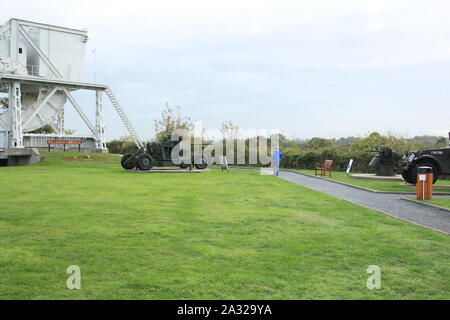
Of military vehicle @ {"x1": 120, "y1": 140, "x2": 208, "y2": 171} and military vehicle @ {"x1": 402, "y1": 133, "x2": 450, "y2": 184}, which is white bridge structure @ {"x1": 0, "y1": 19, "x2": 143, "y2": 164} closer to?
military vehicle @ {"x1": 120, "y1": 140, "x2": 208, "y2": 171}

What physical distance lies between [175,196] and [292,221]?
4861 mm

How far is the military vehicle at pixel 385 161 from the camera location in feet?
68.5

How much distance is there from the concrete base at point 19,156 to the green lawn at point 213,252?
2601cm

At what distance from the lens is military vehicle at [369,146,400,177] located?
822 inches

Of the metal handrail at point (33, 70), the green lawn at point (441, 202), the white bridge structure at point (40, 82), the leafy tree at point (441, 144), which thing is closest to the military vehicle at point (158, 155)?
the white bridge structure at point (40, 82)

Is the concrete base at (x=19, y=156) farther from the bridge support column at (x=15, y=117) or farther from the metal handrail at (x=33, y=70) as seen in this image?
the metal handrail at (x=33, y=70)

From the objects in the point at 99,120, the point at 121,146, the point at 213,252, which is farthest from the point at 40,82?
the point at 213,252

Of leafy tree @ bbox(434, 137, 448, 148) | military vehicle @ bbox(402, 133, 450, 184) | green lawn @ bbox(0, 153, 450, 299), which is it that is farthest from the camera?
leafy tree @ bbox(434, 137, 448, 148)

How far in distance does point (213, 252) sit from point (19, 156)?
111ft

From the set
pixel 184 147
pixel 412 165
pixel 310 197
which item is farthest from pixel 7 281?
pixel 184 147

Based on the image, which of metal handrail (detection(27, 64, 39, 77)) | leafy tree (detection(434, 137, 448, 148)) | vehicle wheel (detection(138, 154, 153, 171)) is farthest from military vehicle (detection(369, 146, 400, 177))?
metal handrail (detection(27, 64, 39, 77))

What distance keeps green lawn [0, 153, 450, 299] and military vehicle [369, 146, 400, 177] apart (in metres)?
11.9
